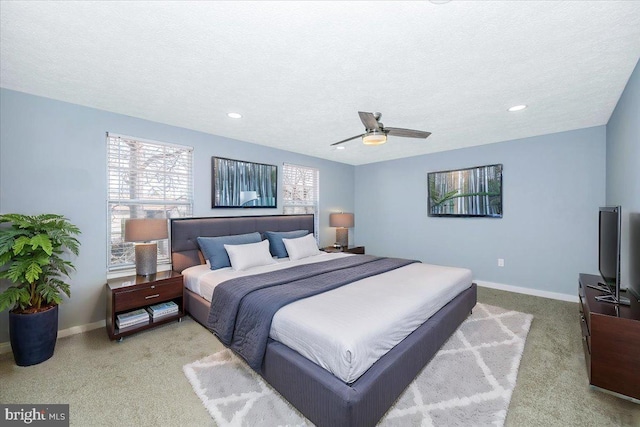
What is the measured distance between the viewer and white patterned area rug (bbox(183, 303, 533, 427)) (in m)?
1.71

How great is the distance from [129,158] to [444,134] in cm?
427

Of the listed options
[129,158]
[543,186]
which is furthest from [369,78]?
[543,186]

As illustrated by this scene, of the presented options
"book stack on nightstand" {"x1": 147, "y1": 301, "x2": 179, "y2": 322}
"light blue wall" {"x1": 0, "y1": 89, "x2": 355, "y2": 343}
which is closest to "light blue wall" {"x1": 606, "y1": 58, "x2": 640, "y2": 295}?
"book stack on nightstand" {"x1": 147, "y1": 301, "x2": 179, "y2": 322}

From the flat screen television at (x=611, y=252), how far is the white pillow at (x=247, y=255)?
11.1 ft

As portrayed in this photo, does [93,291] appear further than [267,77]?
Yes

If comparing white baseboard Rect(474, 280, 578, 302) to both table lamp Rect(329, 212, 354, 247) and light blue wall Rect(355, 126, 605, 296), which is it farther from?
table lamp Rect(329, 212, 354, 247)

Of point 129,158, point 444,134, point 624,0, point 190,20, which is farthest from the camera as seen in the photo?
point 444,134

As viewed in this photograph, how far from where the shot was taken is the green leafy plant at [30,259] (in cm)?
212

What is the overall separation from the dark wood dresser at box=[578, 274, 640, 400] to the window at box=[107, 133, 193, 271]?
431 centimetres

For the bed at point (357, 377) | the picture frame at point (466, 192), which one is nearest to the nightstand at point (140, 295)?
the bed at point (357, 377)

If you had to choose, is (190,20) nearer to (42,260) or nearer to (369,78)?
(369,78)

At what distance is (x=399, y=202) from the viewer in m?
5.64

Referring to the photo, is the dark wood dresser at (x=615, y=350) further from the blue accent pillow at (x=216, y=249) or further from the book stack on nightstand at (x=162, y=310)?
the book stack on nightstand at (x=162, y=310)

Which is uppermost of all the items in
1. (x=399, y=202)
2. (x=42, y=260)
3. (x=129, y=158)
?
(x=129, y=158)
